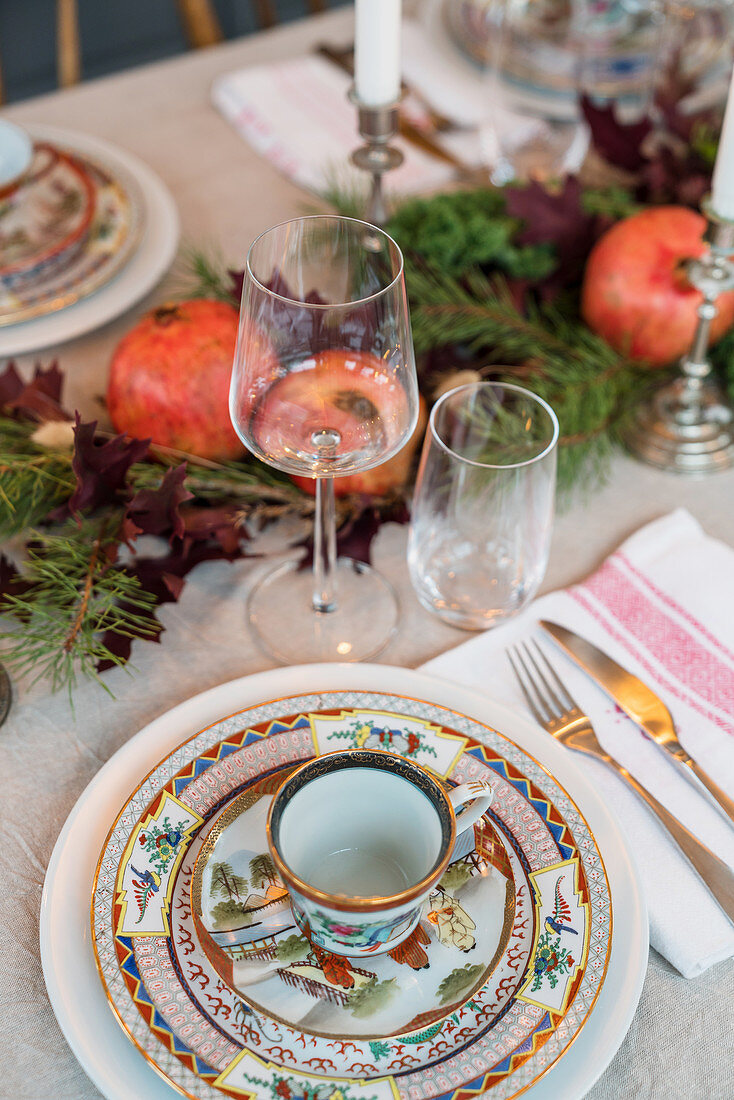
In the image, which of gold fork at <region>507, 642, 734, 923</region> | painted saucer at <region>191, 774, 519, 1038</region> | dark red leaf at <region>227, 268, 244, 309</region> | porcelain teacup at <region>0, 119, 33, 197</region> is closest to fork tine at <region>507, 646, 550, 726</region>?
gold fork at <region>507, 642, 734, 923</region>

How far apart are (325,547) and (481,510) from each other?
11cm

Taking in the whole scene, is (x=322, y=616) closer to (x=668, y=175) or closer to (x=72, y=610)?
(x=72, y=610)

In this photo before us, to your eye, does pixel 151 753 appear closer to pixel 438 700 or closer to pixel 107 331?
pixel 438 700

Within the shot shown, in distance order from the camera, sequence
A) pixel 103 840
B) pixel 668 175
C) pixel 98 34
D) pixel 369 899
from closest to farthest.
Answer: pixel 369 899
pixel 103 840
pixel 668 175
pixel 98 34

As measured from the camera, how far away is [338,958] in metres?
0.45

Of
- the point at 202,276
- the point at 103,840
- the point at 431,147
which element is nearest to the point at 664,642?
the point at 103,840

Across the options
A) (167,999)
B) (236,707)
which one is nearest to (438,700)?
(236,707)

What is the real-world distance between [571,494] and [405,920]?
1.38 ft

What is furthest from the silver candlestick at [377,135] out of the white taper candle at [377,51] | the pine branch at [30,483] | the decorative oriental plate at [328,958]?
the decorative oriental plate at [328,958]

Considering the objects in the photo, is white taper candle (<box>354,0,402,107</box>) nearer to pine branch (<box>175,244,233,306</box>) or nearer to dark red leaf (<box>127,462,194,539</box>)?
pine branch (<box>175,244,233,306</box>)

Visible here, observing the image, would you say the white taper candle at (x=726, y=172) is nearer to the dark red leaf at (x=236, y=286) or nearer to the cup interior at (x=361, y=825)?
the dark red leaf at (x=236, y=286)

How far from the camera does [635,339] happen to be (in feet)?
2.63

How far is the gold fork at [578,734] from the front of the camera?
0.51 m

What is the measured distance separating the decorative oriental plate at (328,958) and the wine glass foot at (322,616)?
11 cm
